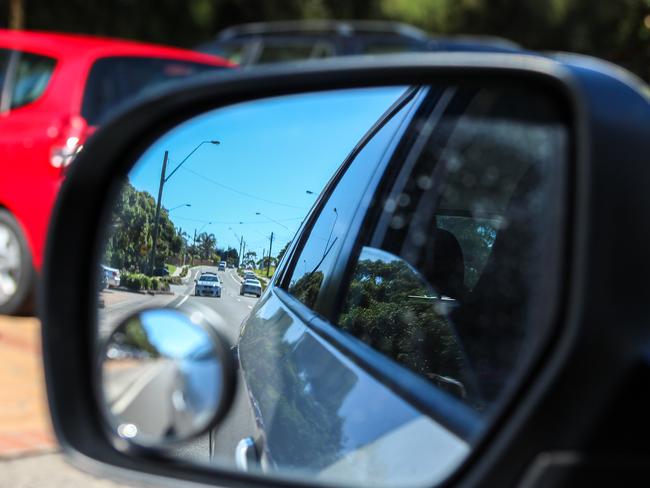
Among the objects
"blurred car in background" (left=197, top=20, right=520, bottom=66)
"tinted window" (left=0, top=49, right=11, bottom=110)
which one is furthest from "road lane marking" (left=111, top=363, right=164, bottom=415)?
"blurred car in background" (left=197, top=20, right=520, bottom=66)

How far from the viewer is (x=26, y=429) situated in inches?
159

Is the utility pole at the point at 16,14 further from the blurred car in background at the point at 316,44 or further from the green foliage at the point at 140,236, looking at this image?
the green foliage at the point at 140,236

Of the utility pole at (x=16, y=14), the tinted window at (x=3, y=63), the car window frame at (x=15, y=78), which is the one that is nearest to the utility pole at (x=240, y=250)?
the car window frame at (x=15, y=78)

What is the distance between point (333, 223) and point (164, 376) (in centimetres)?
85

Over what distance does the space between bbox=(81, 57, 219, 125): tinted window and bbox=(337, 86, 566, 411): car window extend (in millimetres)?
3584

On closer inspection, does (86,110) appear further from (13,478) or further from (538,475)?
(538,475)

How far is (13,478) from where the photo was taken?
346cm

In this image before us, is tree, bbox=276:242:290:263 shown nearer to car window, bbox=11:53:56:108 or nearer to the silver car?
the silver car

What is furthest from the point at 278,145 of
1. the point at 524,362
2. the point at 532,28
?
the point at 532,28

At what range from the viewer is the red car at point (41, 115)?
5.35 metres

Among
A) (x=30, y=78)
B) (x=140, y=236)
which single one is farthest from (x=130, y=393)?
(x=30, y=78)

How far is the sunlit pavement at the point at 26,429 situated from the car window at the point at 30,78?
1.61 meters

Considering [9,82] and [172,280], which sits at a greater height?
[9,82]

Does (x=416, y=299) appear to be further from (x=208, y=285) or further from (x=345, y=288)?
(x=208, y=285)
